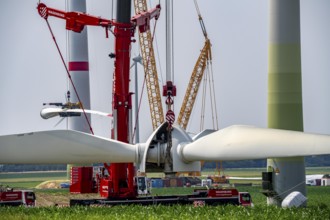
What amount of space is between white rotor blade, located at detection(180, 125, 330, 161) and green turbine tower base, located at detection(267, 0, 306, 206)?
70.5 feet

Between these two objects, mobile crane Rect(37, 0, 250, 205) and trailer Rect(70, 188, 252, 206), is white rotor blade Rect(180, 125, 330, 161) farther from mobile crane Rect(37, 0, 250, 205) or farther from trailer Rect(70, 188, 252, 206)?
mobile crane Rect(37, 0, 250, 205)

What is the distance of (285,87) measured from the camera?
66125 millimetres

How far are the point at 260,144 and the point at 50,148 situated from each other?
11.6 metres

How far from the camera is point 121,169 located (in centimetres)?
5819

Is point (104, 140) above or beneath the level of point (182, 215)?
above

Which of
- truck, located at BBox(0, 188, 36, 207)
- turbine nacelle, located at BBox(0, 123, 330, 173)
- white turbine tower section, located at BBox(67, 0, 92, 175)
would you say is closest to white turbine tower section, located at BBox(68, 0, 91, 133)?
white turbine tower section, located at BBox(67, 0, 92, 175)

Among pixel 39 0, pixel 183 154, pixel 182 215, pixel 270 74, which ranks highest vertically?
pixel 39 0

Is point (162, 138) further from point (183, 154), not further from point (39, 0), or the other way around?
point (39, 0)

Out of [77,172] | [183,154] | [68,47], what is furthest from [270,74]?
[68,47]

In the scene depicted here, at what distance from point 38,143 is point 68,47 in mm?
66802

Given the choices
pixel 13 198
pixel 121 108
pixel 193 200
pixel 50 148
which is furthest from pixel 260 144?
pixel 13 198

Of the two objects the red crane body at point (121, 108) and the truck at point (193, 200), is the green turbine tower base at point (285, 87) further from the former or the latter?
the red crane body at point (121, 108)

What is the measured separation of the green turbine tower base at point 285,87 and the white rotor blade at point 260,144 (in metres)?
21.5

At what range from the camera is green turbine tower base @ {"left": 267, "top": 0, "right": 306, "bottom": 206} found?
66.1 metres
